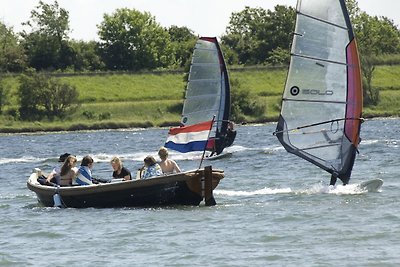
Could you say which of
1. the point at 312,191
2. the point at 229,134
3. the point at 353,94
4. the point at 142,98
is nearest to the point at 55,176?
the point at 312,191

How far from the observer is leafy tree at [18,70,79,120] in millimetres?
92625

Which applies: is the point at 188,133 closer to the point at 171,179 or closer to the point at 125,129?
the point at 171,179

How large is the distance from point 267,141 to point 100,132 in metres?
29.2

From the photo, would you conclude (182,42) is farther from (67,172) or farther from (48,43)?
(67,172)

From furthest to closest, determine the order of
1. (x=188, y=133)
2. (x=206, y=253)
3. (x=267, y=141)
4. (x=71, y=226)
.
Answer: (x=267, y=141) → (x=188, y=133) → (x=71, y=226) → (x=206, y=253)

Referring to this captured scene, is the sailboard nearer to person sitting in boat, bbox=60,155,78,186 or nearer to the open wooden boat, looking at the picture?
person sitting in boat, bbox=60,155,78,186

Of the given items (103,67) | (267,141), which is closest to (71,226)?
(267,141)

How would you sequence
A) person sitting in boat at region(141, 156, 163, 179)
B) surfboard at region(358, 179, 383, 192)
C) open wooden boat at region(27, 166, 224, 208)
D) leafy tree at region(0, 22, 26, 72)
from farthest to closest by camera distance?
1. leafy tree at region(0, 22, 26, 72)
2. surfboard at region(358, 179, 383, 192)
3. person sitting in boat at region(141, 156, 163, 179)
4. open wooden boat at region(27, 166, 224, 208)

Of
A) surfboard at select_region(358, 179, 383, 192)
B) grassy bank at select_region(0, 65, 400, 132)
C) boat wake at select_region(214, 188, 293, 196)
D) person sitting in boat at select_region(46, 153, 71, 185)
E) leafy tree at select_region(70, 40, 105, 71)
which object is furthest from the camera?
leafy tree at select_region(70, 40, 105, 71)

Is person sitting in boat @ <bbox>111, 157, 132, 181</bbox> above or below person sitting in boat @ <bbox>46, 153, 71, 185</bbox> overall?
above

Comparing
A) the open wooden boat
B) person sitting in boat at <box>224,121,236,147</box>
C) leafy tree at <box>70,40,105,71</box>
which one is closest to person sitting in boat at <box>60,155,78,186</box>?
the open wooden boat

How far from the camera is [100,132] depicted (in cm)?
8475

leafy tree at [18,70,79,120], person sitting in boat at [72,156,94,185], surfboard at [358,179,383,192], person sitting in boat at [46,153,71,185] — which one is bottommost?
leafy tree at [18,70,79,120]

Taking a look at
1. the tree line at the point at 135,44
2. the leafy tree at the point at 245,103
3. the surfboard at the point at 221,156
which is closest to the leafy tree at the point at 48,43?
the tree line at the point at 135,44
